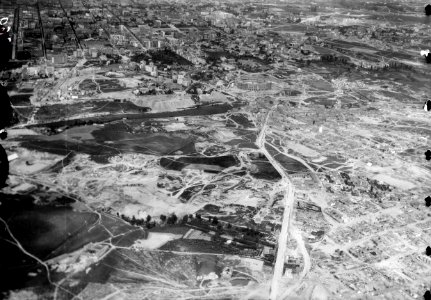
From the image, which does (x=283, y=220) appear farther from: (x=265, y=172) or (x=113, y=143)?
(x=113, y=143)

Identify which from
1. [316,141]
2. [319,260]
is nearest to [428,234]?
[319,260]

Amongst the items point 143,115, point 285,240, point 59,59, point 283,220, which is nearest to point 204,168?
point 283,220

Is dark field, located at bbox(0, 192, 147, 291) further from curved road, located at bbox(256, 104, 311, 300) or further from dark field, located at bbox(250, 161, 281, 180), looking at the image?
dark field, located at bbox(250, 161, 281, 180)

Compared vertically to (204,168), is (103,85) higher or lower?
higher

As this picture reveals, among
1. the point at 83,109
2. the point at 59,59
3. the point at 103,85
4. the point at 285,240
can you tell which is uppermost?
the point at 59,59

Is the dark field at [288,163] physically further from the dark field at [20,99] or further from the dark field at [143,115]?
the dark field at [20,99]

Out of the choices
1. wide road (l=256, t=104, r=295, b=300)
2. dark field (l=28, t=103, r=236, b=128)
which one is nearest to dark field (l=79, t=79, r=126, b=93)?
dark field (l=28, t=103, r=236, b=128)

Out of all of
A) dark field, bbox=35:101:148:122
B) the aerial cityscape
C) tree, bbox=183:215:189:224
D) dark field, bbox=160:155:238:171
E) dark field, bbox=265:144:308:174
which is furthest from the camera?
dark field, bbox=35:101:148:122

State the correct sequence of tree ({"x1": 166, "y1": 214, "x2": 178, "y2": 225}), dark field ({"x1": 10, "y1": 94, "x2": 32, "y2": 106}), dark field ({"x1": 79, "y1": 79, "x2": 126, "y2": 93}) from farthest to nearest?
dark field ({"x1": 79, "y1": 79, "x2": 126, "y2": 93}) → dark field ({"x1": 10, "y1": 94, "x2": 32, "y2": 106}) → tree ({"x1": 166, "y1": 214, "x2": 178, "y2": 225})
